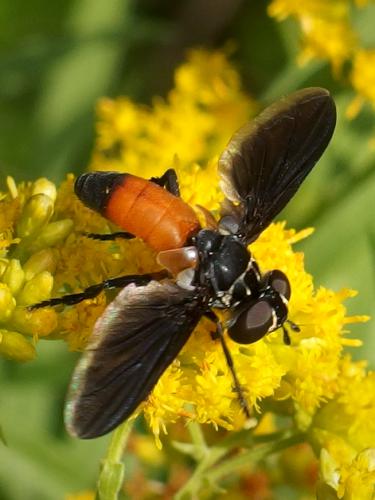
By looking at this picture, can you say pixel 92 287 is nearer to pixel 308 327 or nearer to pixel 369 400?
pixel 308 327

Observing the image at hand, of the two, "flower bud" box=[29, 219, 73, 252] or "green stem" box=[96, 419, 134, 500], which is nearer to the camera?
"green stem" box=[96, 419, 134, 500]

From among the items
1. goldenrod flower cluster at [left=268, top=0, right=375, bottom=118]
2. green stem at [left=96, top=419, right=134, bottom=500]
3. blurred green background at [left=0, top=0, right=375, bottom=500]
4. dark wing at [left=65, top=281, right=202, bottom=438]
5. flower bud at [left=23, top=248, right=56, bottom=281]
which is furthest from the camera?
goldenrod flower cluster at [left=268, top=0, right=375, bottom=118]

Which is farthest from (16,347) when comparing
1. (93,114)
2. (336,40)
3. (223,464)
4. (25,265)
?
(93,114)

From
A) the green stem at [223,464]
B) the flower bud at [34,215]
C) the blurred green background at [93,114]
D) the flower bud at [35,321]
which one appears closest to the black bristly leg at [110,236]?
the flower bud at [34,215]

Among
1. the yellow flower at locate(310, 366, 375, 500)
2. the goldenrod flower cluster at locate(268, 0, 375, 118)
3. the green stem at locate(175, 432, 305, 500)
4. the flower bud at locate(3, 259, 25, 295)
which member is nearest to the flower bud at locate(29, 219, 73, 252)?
the flower bud at locate(3, 259, 25, 295)

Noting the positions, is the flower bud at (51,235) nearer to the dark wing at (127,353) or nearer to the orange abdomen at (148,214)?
the orange abdomen at (148,214)

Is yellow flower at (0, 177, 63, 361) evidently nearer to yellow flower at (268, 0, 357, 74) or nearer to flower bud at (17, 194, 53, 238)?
flower bud at (17, 194, 53, 238)
